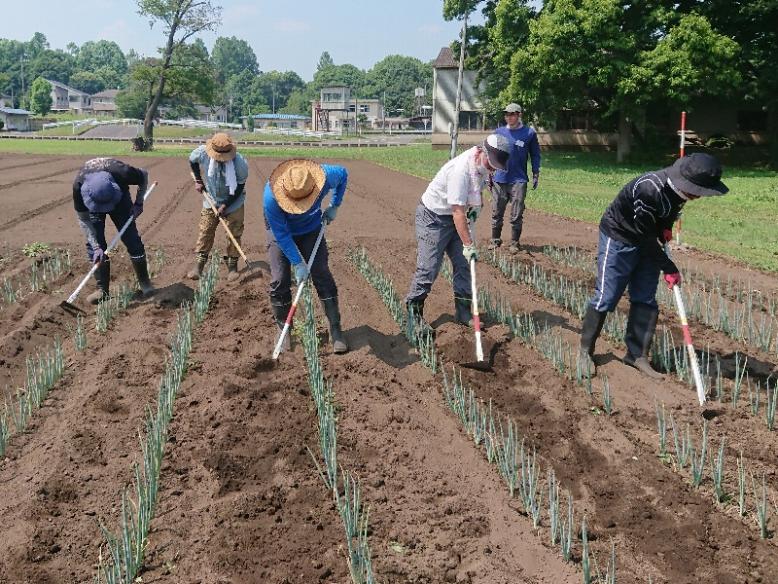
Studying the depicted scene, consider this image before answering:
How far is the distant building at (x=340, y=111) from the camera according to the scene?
79.7 m

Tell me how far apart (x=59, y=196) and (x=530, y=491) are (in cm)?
1457

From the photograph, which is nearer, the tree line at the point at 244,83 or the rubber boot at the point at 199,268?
the rubber boot at the point at 199,268

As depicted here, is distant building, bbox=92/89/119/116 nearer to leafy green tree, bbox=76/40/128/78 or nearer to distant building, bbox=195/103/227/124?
distant building, bbox=195/103/227/124

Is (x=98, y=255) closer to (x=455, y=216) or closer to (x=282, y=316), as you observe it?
(x=282, y=316)

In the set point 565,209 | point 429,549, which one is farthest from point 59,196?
point 429,549

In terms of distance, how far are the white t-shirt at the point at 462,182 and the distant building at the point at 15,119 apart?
68.9 m

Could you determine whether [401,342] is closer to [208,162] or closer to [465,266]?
[465,266]

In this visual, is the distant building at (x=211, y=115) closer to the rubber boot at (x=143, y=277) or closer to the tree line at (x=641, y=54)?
the tree line at (x=641, y=54)

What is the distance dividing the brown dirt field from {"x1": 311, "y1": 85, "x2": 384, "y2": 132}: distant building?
69714 millimetres

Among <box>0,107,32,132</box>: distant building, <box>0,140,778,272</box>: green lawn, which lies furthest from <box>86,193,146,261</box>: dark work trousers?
<box>0,107,32,132</box>: distant building

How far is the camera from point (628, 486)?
12.3 feet

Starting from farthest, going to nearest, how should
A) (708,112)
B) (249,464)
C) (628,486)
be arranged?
(708,112), (249,464), (628,486)

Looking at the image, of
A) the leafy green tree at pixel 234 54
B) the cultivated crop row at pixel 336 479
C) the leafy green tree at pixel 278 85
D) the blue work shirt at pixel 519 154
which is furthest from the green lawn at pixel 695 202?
the leafy green tree at pixel 234 54

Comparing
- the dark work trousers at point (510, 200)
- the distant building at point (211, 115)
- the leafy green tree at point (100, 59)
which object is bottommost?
the dark work trousers at point (510, 200)
